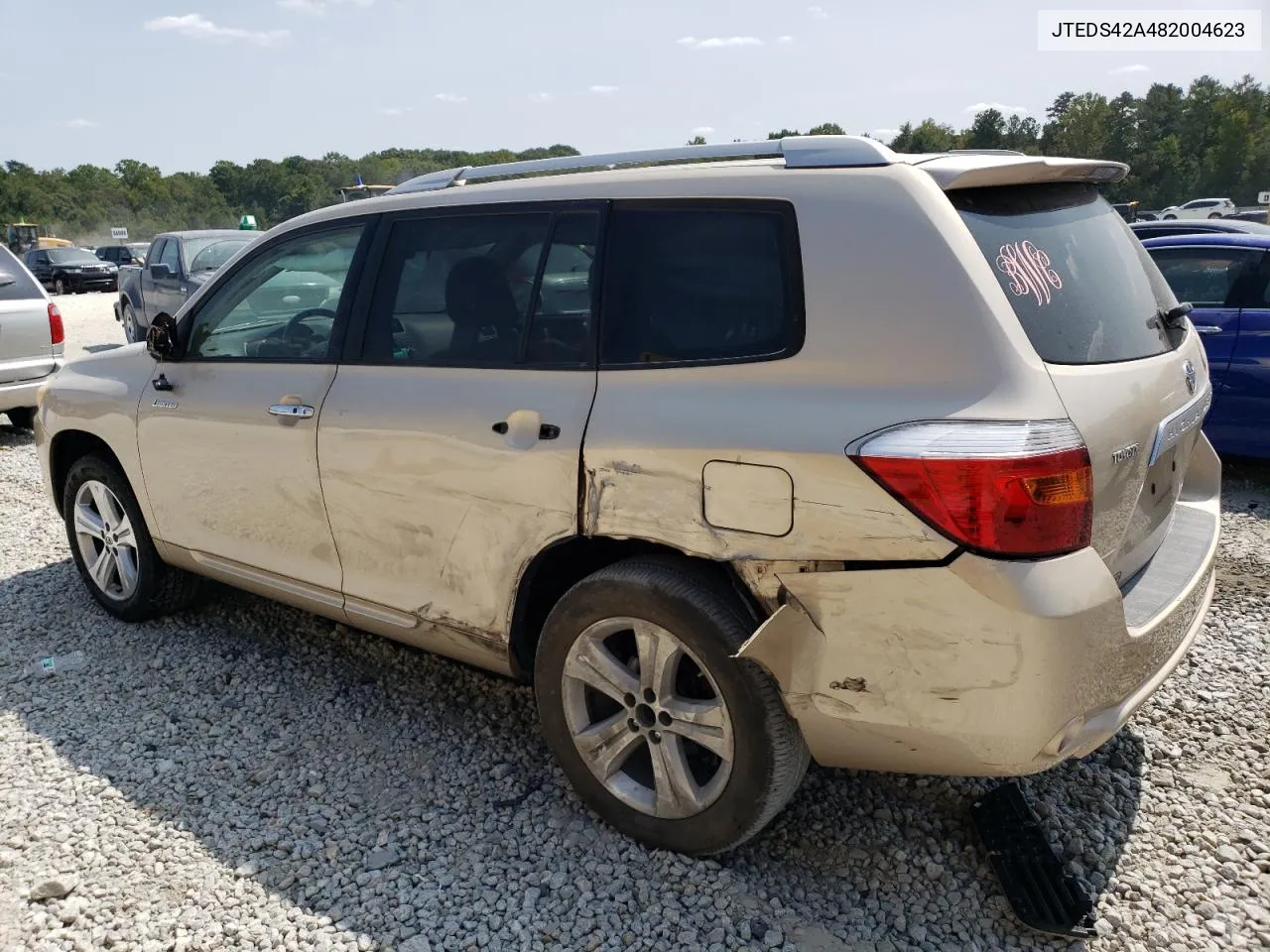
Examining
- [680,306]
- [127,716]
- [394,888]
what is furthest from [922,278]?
[127,716]

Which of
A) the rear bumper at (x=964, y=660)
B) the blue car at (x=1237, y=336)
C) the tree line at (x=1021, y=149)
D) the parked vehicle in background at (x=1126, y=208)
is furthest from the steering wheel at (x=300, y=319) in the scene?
the tree line at (x=1021, y=149)

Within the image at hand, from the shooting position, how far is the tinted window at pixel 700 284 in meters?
2.48

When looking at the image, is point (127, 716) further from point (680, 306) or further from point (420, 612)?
point (680, 306)

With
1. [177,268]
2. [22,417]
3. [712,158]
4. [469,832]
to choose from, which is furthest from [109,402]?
[177,268]

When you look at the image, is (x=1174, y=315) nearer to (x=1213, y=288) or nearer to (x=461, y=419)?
(x=461, y=419)

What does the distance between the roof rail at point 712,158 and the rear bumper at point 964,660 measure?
3.55 feet

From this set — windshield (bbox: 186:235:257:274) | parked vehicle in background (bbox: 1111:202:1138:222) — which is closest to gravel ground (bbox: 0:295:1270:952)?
parked vehicle in background (bbox: 1111:202:1138:222)

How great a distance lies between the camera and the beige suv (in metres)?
2.20

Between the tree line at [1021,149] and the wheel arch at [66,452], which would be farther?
the tree line at [1021,149]

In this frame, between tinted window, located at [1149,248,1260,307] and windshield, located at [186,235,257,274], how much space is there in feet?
33.1

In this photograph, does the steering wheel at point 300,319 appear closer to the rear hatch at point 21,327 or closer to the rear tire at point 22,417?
the rear hatch at point 21,327

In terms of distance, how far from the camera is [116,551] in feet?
14.7

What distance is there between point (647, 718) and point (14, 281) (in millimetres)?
8331

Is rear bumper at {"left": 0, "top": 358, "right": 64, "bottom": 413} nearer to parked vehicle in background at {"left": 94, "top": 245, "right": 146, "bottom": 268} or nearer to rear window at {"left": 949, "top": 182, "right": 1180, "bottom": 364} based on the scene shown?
rear window at {"left": 949, "top": 182, "right": 1180, "bottom": 364}
